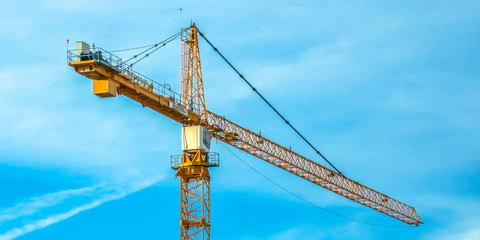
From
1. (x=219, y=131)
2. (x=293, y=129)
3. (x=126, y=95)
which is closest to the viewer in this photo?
(x=126, y=95)

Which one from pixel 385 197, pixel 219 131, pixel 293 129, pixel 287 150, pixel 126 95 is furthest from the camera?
pixel 385 197

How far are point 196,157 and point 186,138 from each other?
A: 8.76 ft

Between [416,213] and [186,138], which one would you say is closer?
[186,138]

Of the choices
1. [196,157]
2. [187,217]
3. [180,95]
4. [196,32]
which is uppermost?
[196,32]

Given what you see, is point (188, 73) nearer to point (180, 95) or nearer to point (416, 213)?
point (180, 95)

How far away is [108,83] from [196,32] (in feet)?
87.3

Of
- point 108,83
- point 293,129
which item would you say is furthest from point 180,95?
point 293,129

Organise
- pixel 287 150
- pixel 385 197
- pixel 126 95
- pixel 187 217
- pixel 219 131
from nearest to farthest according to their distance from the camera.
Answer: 1. pixel 126 95
2. pixel 187 217
3. pixel 219 131
4. pixel 287 150
5. pixel 385 197

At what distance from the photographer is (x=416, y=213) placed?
15838 centimetres

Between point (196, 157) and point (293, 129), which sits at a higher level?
point (293, 129)

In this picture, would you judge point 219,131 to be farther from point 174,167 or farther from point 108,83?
point 108,83

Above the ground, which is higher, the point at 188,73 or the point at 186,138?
the point at 188,73

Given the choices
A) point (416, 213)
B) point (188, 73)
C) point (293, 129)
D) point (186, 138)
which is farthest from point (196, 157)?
point (416, 213)

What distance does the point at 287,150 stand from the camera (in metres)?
122
